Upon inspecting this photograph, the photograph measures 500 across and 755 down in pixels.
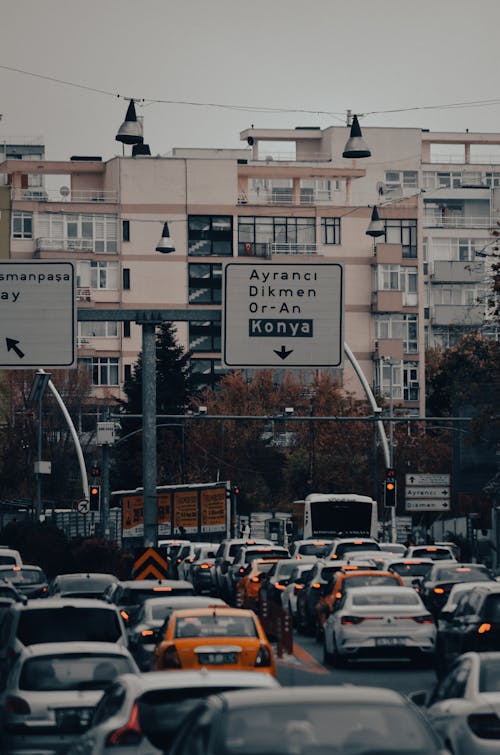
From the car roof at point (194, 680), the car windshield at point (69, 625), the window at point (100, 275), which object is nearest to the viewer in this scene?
the car roof at point (194, 680)

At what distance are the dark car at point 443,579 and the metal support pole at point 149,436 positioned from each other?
5.49m

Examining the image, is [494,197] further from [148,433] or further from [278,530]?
[148,433]

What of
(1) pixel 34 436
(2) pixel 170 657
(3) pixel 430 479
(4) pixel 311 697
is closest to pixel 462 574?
(2) pixel 170 657

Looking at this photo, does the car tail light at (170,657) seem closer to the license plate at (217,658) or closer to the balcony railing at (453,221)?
the license plate at (217,658)

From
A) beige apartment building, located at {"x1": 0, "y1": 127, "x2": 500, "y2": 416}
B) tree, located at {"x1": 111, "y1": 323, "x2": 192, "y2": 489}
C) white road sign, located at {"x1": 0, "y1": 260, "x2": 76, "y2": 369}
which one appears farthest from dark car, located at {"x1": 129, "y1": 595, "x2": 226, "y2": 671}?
beige apartment building, located at {"x1": 0, "y1": 127, "x2": 500, "y2": 416}

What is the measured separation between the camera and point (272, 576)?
42500 millimetres

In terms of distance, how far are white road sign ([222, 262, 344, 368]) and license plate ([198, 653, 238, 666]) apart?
1149 centimetres

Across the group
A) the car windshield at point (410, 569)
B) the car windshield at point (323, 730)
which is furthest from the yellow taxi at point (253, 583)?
the car windshield at point (323, 730)

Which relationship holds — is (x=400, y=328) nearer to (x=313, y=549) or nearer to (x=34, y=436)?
(x=34, y=436)

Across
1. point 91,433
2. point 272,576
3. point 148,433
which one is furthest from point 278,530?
point 148,433

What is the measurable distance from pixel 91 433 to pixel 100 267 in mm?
13090

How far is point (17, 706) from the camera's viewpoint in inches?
654

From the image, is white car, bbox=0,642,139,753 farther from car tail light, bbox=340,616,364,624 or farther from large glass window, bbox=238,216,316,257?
large glass window, bbox=238,216,316,257

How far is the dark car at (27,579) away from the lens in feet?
130
